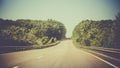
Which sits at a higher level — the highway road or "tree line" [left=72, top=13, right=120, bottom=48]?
"tree line" [left=72, top=13, right=120, bottom=48]

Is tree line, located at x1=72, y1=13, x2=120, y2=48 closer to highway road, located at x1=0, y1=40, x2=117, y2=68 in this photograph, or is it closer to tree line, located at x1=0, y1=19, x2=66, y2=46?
tree line, located at x1=0, y1=19, x2=66, y2=46

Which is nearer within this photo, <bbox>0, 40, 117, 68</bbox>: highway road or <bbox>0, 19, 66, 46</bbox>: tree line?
<bbox>0, 40, 117, 68</bbox>: highway road

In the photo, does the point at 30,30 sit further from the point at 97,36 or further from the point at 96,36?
the point at 96,36

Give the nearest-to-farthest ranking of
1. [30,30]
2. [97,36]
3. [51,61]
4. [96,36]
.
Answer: [51,61] < [30,30] < [97,36] < [96,36]

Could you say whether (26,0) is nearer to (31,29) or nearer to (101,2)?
(101,2)

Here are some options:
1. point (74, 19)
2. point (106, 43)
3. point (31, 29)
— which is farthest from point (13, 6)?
point (106, 43)

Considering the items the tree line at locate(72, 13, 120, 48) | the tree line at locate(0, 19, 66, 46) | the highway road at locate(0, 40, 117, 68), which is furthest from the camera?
the tree line at locate(72, 13, 120, 48)

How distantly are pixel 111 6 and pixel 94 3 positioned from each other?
244cm

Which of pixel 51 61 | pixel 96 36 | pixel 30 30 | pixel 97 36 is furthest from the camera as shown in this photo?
pixel 96 36

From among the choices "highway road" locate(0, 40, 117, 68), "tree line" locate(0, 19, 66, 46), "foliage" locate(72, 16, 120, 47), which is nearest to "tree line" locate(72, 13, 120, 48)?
"foliage" locate(72, 16, 120, 47)

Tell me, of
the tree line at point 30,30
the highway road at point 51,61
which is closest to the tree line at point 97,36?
the tree line at point 30,30

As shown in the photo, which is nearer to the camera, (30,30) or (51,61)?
(51,61)

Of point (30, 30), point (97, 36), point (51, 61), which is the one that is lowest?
point (51, 61)

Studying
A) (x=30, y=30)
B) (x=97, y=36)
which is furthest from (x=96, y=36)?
(x=30, y=30)
